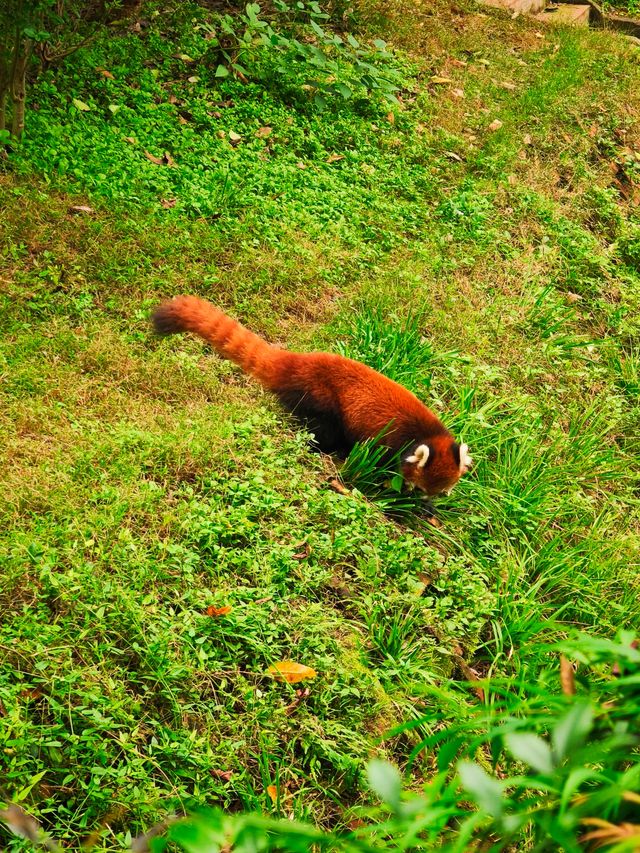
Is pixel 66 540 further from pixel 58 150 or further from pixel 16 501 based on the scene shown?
pixel 58 150

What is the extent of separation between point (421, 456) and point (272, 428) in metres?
0.77

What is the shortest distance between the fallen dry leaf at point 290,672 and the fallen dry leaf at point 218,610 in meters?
0.26

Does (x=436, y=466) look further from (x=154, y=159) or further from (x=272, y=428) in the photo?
(x=154, y=159)

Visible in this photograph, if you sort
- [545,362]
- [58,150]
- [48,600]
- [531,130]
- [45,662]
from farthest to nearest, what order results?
[531,130] → [545,362] → [58,150] → [48,600] → [45,662]

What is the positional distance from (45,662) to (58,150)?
351 cm

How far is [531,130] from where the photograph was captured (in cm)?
738

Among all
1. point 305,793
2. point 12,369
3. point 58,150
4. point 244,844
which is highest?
point 244,844

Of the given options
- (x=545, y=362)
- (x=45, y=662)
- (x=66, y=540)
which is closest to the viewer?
(x=45, y=662)

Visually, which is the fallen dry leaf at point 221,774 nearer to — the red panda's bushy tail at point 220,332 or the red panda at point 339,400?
the red panda at point 339,400

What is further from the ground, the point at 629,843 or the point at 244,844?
the point at 629,843

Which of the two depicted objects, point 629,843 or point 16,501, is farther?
point 16,501

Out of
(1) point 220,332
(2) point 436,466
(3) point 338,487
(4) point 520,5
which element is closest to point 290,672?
(3) point 338,487

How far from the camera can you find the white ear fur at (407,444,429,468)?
12.6ft

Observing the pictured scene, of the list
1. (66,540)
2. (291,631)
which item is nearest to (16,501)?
(66,540)
